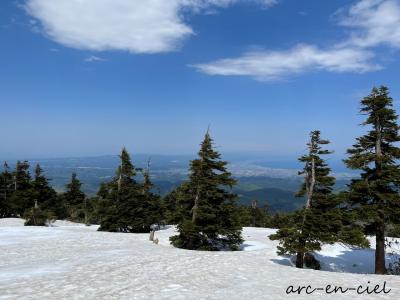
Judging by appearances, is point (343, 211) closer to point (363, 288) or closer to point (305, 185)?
point (305, 185)

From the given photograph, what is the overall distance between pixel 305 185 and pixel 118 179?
30213 millimetres

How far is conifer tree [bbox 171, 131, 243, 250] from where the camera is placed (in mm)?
26781

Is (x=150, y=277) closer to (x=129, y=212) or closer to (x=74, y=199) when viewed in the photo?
(x=129, y=212)

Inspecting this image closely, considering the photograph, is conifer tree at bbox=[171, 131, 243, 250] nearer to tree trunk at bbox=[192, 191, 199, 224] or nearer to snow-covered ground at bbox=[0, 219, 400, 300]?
tree trunk at bbox=[192, 191, 199, 224]

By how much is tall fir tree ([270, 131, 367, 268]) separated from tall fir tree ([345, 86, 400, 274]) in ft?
4.22

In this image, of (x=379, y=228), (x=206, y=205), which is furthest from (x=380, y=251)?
(x=206, y=205)

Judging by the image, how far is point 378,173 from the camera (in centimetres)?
2111

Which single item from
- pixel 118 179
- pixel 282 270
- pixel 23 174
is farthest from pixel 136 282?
pixel 23 174

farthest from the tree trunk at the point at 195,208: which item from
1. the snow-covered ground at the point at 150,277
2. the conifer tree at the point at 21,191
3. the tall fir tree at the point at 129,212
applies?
the conifer tree at the point at 21,191

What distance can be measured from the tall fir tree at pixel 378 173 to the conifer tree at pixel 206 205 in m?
8.79

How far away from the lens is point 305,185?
2202cm

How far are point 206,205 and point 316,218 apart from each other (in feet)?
28.8

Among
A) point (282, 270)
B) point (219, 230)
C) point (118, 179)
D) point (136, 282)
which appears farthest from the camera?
point (118, 179)

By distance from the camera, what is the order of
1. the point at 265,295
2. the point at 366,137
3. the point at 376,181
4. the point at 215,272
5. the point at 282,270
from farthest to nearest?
the point at 366,137 < the point at 376,181 < the point at 282,270 < the point at 215,272 < the point at 265,295
